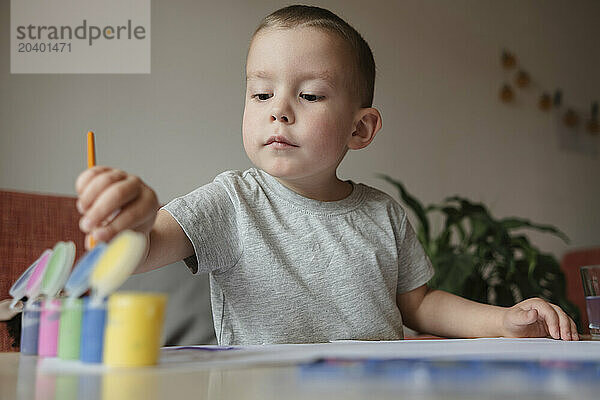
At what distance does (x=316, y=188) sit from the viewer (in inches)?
41.4

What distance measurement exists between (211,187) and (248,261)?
12 cm

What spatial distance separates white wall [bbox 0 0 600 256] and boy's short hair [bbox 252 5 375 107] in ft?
4.86

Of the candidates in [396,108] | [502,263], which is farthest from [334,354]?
[396,108]

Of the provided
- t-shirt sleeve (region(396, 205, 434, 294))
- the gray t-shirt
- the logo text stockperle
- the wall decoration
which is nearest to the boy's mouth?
the gray t-shirt

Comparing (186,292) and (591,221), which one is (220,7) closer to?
(186,292)

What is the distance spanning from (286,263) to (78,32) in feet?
5.72

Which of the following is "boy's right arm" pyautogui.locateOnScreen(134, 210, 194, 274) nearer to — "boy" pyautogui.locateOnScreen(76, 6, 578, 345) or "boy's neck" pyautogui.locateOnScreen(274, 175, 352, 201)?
"boy" pyautogui.locateOnScreen(76, 6, 578, 345)

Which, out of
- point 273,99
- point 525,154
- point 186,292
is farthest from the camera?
point 525,154

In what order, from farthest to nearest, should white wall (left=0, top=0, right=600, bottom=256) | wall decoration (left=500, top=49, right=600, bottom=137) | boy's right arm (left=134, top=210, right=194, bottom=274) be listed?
wall decoration (left=500, top=49, right=600, bottom=137) < white wall (left=0, top=0, right=600, bottom=256) < boy's right arm (left=134, top=210, right=194, bottom=274)

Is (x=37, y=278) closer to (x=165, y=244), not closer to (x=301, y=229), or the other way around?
(x=165, y=244)

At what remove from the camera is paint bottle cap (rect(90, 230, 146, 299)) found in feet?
1.55

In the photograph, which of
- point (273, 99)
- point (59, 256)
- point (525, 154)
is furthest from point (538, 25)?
point (59, 256)

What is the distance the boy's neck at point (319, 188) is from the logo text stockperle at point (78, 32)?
5.25 feet

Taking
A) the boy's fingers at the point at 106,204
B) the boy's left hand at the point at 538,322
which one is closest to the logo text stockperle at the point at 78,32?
the boy's left hand at the point at 538,322
